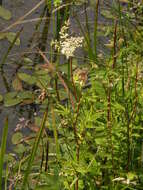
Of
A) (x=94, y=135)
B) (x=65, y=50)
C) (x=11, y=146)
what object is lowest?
(x=11, y=146)

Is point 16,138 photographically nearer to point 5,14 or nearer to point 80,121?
point 80,121

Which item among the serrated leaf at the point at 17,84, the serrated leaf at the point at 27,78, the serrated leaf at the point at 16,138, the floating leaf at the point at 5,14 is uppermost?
the floating leaf at the point at 5,14

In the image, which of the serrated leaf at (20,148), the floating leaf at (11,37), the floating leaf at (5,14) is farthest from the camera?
the floating leaf at (5,14)

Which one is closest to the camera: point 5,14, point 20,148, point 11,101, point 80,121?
point 80,121

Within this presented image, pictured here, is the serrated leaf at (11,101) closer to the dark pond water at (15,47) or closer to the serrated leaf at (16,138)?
the dark pond water at (15,47)

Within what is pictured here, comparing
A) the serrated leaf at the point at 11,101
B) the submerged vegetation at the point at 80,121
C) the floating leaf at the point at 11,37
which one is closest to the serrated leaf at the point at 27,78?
the submerged vegetation at the point at 80,121

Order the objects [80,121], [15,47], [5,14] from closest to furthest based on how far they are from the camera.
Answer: [80,121]
[15,47]
[5,14]

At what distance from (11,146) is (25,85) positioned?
0.45 meters

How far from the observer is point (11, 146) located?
7.12 feet

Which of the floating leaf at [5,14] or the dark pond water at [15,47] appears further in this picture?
the floating leaf at [5,14]

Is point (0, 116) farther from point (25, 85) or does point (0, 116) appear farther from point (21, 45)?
point (21, 45)

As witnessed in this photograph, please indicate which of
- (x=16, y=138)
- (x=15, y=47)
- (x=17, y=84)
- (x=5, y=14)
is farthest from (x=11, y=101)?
(x=5, y=14)

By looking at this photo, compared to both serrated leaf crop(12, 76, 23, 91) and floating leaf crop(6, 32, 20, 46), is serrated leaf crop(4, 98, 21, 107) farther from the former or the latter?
floating leaf crop(6, 32, 20, 46)

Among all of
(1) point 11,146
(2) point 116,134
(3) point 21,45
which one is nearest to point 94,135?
(2) point 116,134
